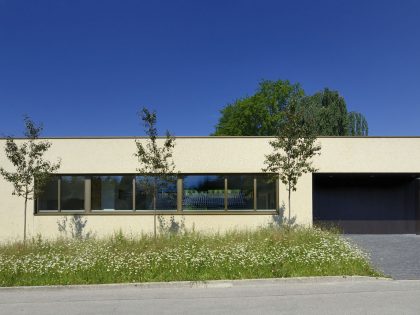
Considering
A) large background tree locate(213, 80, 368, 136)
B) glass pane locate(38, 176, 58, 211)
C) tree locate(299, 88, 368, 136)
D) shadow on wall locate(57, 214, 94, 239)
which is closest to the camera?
shadow on wall locate(57, 214, 94, 239)

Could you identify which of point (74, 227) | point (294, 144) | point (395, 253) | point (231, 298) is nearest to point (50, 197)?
point (74, 227)

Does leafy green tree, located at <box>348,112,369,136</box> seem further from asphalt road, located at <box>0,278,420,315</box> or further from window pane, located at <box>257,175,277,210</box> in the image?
asphalt road, located at <box>0,278,420,315</box>

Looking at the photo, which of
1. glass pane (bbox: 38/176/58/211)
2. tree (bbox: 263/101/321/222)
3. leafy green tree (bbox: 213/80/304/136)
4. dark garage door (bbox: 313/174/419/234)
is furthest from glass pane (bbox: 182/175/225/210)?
leafy green tree (bbox: 213/80/304/136)

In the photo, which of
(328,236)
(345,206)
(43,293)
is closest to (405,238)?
(345,206)

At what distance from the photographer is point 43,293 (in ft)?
24.5

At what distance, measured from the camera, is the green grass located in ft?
27.0

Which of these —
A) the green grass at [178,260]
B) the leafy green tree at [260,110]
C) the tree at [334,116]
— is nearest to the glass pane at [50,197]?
the green grass at [178,260]

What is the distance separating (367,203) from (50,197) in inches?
529

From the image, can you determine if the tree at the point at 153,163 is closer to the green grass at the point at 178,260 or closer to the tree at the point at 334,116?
the green grass at the point at 178,260

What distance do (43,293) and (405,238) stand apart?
13323 mm

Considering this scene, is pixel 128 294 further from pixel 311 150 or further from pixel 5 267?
pixel 311 150

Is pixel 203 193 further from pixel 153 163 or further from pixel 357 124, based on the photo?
pixel 357 124

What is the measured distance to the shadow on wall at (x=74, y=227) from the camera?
14594 mm

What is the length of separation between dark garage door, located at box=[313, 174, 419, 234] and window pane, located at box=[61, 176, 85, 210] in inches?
385
